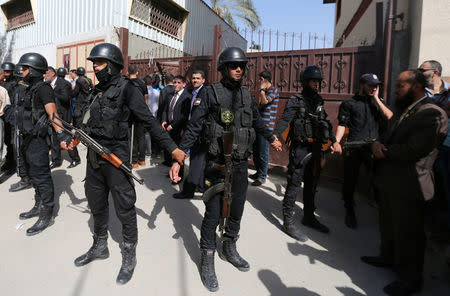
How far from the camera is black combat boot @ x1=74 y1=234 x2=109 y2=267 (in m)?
2.60

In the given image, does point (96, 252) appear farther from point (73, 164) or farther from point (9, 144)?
point (9, 144)

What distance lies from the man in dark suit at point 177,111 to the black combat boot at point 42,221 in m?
2.26

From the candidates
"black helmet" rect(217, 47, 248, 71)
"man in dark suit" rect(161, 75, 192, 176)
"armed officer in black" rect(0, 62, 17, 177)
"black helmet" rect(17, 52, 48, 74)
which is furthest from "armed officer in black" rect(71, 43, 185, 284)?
"armed officer in black" rect(0, 62, 17, 177)

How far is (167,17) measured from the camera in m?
12.5

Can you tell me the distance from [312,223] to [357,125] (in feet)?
4.64

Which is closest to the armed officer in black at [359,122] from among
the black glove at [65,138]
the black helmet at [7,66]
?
the black glove at [65,138]

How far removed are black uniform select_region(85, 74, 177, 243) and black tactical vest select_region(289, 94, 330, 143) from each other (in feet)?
5.26

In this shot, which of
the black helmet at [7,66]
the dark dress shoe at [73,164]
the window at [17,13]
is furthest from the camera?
the window at [17,13]

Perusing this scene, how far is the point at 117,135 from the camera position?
2.42 meters

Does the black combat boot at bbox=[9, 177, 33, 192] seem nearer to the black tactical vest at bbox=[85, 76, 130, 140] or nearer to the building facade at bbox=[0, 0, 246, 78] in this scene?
the black tactical vest at bbox=[85, 76, 130, 140]

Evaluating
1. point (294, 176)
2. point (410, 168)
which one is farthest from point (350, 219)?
point (410, 168)

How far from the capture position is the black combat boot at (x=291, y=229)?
10.7 feet

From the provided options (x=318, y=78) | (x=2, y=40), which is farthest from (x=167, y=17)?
(x=318, y=78)

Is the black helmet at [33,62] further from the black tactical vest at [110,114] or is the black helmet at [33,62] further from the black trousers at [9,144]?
the black trousers at [9,144]
